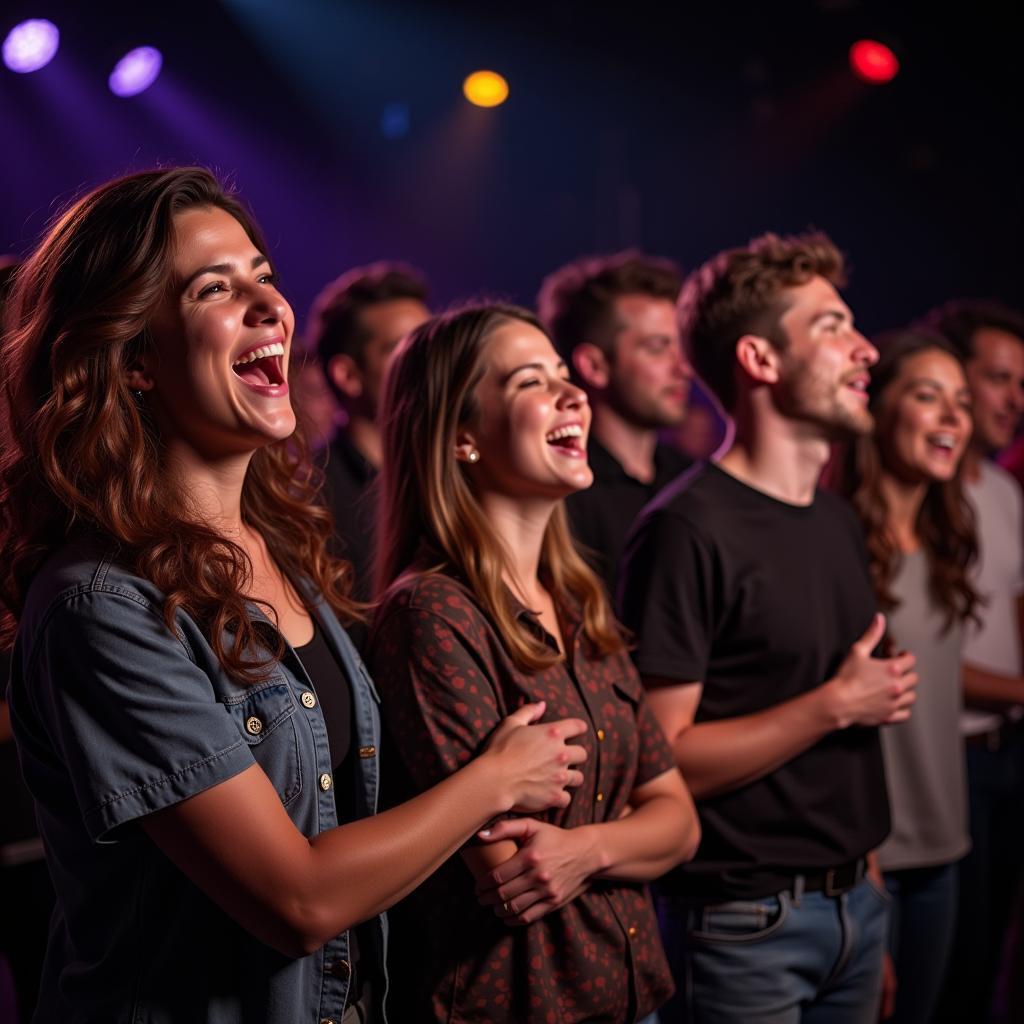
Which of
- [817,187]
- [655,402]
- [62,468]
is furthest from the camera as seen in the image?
[817,187]

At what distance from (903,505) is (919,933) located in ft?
3.43

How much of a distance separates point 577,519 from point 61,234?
1764 mm

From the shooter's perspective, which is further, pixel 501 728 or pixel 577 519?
pixel 577 519

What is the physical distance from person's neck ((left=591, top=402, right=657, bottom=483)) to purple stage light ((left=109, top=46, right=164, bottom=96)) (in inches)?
106

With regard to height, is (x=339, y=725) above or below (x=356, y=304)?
below

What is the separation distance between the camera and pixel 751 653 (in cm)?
220

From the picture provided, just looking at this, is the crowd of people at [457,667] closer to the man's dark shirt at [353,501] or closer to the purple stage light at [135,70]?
the man's dark shirt at [353,501]

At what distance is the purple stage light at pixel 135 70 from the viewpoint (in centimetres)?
471

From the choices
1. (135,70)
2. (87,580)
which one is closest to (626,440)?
(87,580)

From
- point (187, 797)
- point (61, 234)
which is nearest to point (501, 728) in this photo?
point (187, 797)

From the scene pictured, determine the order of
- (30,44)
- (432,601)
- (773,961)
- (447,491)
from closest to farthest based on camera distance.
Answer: (432,601)
(447,491)
(773,961)
(30,44)

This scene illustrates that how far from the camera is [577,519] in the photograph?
3.07 m

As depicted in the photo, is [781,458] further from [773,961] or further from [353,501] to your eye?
[353,501]

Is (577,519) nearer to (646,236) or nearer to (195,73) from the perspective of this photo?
(195,73)
